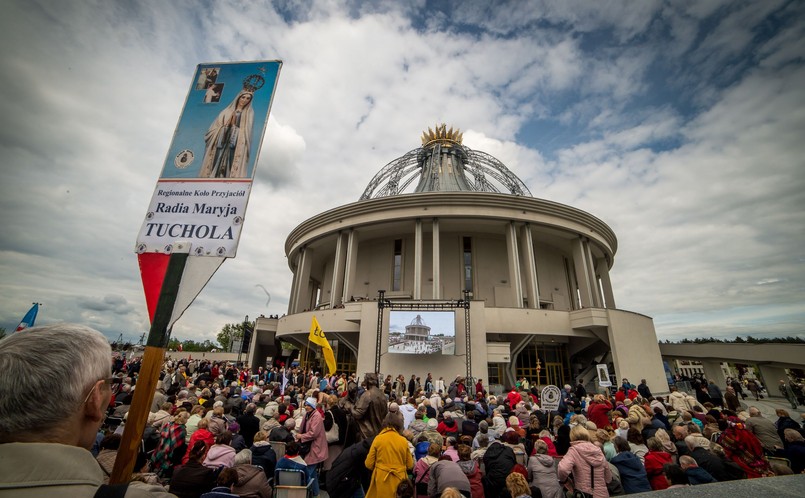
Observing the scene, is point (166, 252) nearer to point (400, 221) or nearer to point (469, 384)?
point (469, 384)

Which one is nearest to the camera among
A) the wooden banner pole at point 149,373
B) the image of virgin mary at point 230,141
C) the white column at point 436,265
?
the wooden banner pole at point 149,373

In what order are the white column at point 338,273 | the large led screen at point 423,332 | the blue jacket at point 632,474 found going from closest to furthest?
the blue jacket at point 632,474, the large led screen at point 423,332, the white column at point 338,273

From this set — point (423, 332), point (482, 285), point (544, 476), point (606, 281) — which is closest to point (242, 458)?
point (544, 476)

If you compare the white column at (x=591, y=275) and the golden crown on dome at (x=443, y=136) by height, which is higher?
the golden crown on dome at (x=443, y=136)

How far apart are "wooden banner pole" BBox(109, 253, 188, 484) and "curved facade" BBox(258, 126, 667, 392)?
17.9 metres

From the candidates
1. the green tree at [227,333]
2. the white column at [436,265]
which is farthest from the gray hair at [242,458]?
the green tree at [227,333]

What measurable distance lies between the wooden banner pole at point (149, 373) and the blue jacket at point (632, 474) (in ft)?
20.3

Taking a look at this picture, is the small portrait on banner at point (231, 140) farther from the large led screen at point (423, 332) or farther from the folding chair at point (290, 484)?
the large led screen at point (423, 332)

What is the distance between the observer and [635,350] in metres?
22.0

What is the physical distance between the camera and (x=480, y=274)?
27.6 m

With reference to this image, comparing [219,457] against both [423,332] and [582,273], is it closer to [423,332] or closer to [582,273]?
[423,332]

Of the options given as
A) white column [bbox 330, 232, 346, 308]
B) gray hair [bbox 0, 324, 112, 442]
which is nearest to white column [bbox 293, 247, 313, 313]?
white column [bbox 330, 232, 346, 308]

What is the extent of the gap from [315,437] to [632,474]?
494 centimetres

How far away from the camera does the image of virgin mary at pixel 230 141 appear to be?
312 cm
